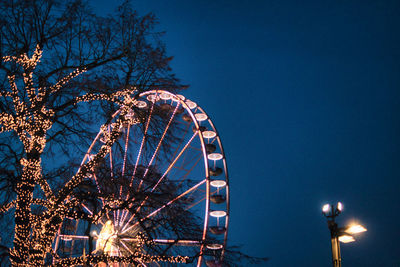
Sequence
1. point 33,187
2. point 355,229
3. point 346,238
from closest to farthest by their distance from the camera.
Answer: point 33,187 → point 355,229 → point 346,238

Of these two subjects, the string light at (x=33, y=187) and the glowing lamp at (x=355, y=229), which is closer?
the string light at (x=33, y=187)

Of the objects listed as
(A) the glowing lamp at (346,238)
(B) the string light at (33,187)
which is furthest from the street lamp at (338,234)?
(B) the string light at (33,187)

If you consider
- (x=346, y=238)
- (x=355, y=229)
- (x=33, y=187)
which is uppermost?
(x=33, y=187)

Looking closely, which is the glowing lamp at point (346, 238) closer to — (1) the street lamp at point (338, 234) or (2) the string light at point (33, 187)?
(1) the street lamp at point (338, 234)

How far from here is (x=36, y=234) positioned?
6.84 m

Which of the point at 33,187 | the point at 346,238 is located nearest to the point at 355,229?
the point at 346,238

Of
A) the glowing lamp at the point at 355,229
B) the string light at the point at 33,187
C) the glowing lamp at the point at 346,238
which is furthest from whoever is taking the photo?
the glowing lamp at the point at 346,238

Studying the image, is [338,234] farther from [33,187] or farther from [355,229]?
[33,187]

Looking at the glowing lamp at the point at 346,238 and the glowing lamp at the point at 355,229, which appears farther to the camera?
the glowing lamp at the point at 346,238

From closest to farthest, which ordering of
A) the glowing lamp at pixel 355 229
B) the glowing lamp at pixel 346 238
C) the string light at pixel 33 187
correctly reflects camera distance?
the string light at pixel 33 187
the glowing lamp at pixel 355 229
the glowing lamp at pixel 346 238

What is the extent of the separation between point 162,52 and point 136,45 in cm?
56

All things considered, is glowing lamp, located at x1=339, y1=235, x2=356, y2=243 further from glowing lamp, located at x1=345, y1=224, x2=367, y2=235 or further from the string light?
the string light

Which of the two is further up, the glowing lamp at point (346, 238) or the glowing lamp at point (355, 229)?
the glowing lamp at point (355, 229)

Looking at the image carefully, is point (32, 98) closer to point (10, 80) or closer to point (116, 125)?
point (10, 80)
